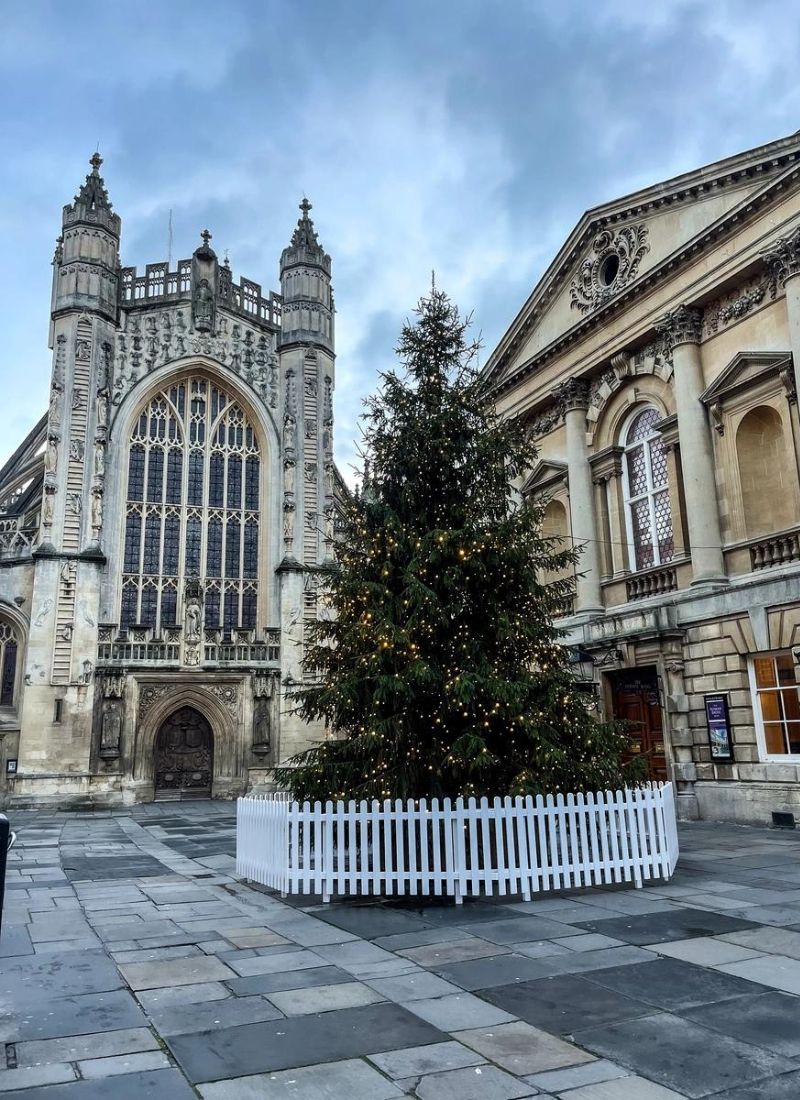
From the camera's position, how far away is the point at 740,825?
15.9 m

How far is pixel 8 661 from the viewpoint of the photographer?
91.4ft

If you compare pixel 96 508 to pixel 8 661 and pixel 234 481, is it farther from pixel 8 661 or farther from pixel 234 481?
pixel 8 661

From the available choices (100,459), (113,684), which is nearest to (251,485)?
(100,459)

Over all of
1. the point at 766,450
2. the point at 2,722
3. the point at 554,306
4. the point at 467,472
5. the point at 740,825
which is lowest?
the point at 740,825

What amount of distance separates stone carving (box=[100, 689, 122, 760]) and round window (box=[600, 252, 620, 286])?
20.1 m

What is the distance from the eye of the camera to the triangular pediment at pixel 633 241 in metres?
17.3

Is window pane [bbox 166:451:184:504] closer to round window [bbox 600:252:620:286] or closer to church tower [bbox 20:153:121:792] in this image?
church tower [bbox 20:153:121:792]

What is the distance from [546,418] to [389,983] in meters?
20.1

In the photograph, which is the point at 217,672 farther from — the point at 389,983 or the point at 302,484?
the point at 389,983

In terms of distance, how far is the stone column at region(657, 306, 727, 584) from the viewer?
17.6m

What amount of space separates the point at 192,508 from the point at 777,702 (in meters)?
21.8

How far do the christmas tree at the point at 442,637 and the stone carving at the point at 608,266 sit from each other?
10.5 meters

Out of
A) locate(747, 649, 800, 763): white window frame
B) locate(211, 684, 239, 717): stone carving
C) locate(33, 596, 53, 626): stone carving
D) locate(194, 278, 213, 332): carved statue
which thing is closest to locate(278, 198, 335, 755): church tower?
locate(211, 684, 239, 717): stone carving

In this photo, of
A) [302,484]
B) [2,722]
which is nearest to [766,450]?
[302,484]
